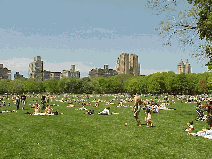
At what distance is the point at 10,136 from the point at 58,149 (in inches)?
162

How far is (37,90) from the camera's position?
14762 centimetres

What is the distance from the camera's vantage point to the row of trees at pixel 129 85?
10669cm

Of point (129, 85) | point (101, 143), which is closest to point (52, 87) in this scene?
point (129, 85)

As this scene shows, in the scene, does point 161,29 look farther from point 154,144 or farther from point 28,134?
point 28,134

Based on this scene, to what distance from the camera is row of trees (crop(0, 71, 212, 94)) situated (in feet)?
350

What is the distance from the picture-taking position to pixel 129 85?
4966 inches

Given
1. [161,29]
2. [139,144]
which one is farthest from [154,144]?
[161,29]

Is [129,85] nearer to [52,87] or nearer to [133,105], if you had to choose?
[52,87]

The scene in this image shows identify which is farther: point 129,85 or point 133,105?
point 129,85

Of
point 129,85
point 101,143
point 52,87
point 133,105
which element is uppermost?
point 129,85

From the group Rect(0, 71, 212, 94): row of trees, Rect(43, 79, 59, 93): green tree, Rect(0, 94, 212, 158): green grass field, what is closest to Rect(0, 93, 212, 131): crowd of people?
Rect(0, 94, 212, 158): green grass field

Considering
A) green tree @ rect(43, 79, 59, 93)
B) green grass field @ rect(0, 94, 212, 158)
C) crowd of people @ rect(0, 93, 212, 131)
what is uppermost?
green tree @ rect(43, 79, 59, 93)

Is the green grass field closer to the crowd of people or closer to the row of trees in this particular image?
the crowd of people

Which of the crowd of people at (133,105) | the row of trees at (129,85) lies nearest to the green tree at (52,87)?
the row of trees at (129,85)
